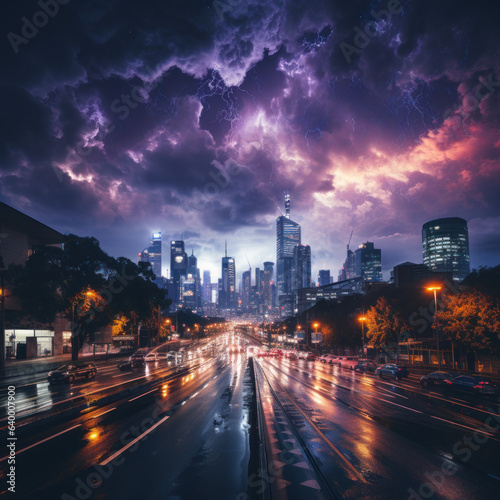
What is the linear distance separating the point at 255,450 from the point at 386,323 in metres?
44.4

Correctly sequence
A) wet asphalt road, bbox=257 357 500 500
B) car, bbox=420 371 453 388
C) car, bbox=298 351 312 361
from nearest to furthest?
wet asphalt road, bbox=257 357 500 500
car, bbox=420 371 453 388
car, bbox=298 351 312 361

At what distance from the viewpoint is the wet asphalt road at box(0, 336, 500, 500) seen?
863 centimetres

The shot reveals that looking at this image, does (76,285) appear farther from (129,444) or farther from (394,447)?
(394,447)

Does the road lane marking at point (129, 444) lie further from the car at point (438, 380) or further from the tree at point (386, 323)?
the tree at point (386, 323)

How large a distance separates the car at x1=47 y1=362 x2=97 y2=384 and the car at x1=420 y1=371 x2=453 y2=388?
32654mm

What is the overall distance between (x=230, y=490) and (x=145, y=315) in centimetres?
5292

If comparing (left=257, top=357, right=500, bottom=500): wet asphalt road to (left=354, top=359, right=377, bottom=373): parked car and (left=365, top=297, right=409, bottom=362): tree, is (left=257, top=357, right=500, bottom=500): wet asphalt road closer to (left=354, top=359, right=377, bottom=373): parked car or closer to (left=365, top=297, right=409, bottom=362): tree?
(left=354, top=359, right=377, bottom=373): parked car

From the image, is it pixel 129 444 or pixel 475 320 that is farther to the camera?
pixel 475 320

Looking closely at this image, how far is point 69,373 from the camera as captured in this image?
1179 inches

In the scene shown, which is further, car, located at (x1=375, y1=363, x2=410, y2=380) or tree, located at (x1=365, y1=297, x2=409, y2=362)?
tree, located at (x1=365, y1=297, x2=409, y2=362)

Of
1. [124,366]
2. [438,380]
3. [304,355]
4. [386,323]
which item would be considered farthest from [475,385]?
[304,355]

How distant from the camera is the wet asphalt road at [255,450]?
8.63 m

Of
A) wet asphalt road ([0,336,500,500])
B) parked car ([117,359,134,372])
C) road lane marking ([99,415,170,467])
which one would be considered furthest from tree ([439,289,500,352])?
parked car ([117,359,134,372])

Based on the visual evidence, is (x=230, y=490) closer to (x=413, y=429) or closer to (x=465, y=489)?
(x=465, y=489)
